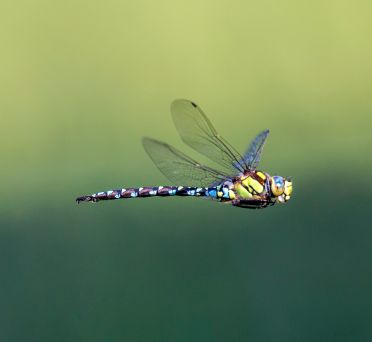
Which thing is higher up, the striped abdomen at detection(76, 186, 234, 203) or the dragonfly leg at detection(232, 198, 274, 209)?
the striped abdomen at detection(76, 186, 234, 203)

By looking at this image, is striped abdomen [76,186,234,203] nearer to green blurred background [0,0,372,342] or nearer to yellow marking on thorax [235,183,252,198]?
yellow marking on thorax [235,183,252,198]

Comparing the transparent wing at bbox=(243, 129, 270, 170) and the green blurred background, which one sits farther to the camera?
the green blurred background

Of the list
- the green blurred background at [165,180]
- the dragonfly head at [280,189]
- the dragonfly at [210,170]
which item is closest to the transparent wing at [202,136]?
the dragonfly at [210,170]

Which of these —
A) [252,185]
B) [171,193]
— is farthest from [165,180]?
[252,185]

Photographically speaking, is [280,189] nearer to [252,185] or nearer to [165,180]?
[252,185]

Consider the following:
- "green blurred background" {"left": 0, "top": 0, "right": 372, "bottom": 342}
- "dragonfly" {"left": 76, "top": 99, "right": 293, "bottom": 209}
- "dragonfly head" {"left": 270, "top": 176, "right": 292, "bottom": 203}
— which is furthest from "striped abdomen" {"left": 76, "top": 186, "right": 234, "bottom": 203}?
"green blurred background" {"left": 0, "top": 0, "right": 372, "bottom": 342}

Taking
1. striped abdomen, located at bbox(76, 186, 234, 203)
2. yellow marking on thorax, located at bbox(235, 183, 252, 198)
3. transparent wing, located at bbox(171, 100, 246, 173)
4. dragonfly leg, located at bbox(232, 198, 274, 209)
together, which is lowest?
dragonfly leg, located at bbox(232, 198, 274, 209)

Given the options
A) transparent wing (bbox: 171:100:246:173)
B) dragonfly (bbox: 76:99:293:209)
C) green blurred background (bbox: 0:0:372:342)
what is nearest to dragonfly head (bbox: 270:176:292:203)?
dragonfly (bbox: 76:99:293:209)
